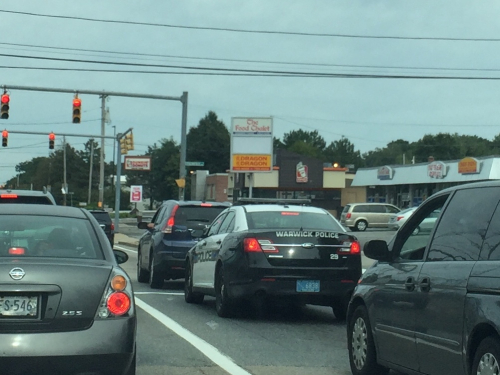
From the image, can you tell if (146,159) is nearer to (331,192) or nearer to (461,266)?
(331,192)

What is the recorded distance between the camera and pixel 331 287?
1216 centimetres

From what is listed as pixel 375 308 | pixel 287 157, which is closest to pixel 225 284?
pixel 375 308

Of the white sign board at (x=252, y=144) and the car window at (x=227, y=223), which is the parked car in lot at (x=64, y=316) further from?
the white sign board at (x=252, y=144)

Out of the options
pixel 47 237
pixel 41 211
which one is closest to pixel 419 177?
pixel 41 211

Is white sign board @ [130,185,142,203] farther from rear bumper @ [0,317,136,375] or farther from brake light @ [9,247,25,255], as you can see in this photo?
rear bumper @ [0,317,136,375]

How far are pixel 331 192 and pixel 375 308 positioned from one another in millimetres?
91089

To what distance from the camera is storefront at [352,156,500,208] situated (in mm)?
61344

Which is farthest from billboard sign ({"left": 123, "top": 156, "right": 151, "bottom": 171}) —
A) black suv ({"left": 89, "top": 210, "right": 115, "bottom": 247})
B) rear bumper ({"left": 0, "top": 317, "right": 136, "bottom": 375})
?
rear bumper ({"left": 0, "top": 317, "right": 136, "bottom": 375})

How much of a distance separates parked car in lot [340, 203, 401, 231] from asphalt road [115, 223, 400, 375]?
4469 cm

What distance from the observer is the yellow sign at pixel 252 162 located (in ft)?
164

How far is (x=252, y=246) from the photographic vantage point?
12133mm

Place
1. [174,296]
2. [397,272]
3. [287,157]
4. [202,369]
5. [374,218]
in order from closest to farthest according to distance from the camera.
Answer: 1. [397,272]
2. [202,369]
3. [174,296]
4. [374,218]
5. [287,157]

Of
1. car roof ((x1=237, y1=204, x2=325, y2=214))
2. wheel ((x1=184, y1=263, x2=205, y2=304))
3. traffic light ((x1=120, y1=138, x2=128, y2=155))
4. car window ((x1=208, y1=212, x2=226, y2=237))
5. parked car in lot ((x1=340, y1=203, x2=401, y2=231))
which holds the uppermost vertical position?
traffic light ((x1=120, y1=138, x2=128, y2=155))

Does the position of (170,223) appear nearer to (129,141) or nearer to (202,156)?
(129,141)
